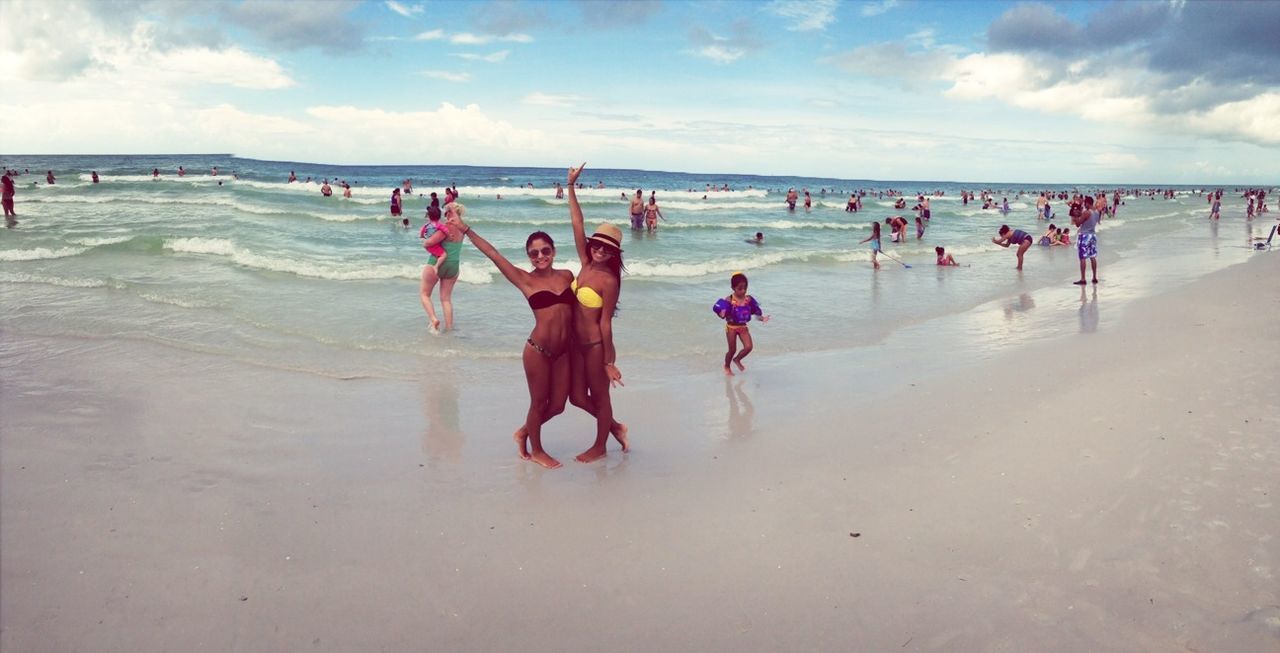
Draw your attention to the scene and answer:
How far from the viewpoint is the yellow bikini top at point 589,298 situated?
4684mm

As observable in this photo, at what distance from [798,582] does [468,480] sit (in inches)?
90.6

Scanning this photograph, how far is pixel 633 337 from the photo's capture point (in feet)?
31.0

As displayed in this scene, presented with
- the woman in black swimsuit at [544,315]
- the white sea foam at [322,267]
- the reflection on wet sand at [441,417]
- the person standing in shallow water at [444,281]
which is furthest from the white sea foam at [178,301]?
the woman in black swimsuit at [544,315]

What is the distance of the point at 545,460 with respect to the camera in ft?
16.4

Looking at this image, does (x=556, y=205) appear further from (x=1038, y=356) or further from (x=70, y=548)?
(x=70, y=548)

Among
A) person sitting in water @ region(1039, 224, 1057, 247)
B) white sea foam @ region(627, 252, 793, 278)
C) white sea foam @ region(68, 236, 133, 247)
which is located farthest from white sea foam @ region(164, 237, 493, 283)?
person sitting in water @ region(1039, 224, 1057, 247)

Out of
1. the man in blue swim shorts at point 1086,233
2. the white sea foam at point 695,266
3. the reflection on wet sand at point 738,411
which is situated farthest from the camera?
the white sea foam at point 695,266

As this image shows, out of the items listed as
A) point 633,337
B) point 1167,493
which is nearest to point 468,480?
point 1167,493

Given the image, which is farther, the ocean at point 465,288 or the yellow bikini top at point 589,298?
the ocean at point 465,288

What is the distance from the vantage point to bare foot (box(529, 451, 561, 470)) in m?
4.96

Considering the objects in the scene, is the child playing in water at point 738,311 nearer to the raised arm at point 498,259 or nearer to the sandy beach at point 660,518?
the sandy beach at point 660,518

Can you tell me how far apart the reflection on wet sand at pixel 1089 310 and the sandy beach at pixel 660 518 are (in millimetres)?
2627

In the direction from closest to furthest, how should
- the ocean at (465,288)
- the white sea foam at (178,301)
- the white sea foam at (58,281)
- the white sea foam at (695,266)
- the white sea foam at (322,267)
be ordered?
the ocean at (465,288) < the white sea foam at (178,301) < the white sea foam at (58,281) < the white sea foam at (322,267) < the white sea foam at (695,266)

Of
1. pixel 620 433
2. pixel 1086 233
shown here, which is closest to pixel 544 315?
pixel 620 433
